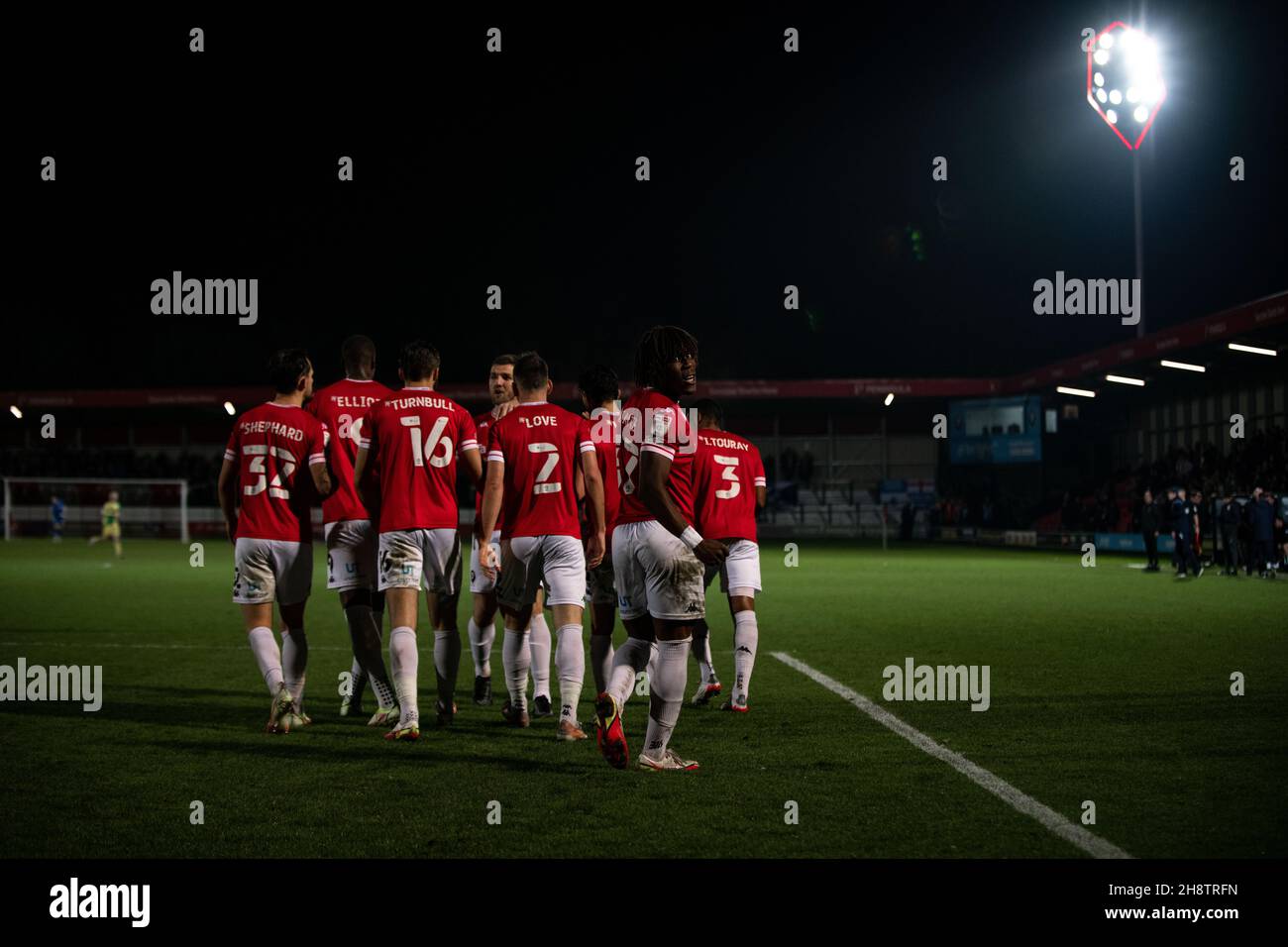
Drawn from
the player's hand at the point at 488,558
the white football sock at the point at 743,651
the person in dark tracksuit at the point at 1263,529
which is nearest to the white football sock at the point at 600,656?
the player's hand at the point at 488,558

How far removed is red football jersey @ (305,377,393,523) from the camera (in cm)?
766

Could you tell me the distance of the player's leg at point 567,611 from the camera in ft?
24.2

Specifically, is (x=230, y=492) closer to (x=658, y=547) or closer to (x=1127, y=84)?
(x=658, y=547)

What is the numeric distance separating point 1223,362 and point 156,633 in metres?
29.8

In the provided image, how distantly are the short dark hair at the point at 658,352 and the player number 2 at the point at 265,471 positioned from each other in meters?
2.60

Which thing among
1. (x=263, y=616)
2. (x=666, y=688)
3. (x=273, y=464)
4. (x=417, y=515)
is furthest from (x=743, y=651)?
(x=273, y=464)

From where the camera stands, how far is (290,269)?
194ft

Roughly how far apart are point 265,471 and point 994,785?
4523mm

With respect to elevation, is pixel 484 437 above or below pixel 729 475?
above

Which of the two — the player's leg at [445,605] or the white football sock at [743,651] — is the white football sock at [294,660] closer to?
the player's leg at [445,605]

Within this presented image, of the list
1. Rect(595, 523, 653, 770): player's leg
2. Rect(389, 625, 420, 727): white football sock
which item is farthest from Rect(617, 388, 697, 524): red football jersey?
Rect(389, 625, 420, 727): white football sock

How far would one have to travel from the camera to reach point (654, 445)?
5.92 metres

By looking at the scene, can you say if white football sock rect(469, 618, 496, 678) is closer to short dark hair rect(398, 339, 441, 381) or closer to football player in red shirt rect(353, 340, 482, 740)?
football player in red shirt rect(353, 340, 482, 740)
